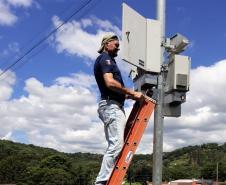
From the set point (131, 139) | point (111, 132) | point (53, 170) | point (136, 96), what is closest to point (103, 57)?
point (136, 96)

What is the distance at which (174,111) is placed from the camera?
669 centimetres

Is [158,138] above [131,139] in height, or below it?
above

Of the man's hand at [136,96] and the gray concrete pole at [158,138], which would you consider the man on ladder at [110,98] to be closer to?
the man's hand at [136,96]

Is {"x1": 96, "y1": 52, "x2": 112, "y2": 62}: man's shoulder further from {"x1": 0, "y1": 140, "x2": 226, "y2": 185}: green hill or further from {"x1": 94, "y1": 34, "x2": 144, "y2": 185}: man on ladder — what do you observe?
{"x1": 0, "y1": 140, "x2": 226, "y2": 185}: green hill

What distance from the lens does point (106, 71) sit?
532 cm

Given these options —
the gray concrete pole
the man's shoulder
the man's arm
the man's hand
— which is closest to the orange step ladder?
the man's hand

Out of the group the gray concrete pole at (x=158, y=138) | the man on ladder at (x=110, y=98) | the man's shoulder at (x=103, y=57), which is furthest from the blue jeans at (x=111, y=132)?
the gray concrete pole at (x=158, y=138)

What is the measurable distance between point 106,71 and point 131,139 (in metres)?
0.78

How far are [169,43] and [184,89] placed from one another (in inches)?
29.6

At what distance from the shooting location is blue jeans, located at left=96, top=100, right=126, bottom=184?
205 inches

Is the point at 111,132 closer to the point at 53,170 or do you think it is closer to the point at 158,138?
the point at 158,138

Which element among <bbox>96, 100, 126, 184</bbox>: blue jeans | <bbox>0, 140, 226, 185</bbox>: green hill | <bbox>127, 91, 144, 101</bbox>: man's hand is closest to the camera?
<bbox>96, 100, 126, 184</bbox>: blue jeans

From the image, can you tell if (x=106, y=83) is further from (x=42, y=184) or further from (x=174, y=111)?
(x=42, y=184)

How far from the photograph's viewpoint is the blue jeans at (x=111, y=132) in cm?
520
